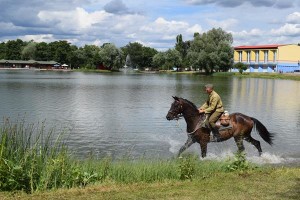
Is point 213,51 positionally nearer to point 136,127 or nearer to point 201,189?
point 136,127

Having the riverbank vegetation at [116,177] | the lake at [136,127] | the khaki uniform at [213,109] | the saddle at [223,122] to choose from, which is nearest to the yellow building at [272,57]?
the lake at [136,127]

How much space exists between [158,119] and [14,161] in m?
19.2

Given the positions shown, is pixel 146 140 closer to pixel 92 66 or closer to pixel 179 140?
pixel 179 140

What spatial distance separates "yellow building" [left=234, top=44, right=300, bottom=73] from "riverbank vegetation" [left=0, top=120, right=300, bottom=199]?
142717 millimetres

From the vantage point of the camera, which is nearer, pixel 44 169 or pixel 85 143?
pixel 44 169

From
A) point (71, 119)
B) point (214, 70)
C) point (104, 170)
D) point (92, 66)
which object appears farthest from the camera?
point (92, 66)

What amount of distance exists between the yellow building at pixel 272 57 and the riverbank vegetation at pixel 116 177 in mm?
142717

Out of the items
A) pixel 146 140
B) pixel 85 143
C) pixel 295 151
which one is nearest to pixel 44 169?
pixel 85 143

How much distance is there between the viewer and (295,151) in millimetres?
18750

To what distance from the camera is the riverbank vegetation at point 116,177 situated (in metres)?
9.55

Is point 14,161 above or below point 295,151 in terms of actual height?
above

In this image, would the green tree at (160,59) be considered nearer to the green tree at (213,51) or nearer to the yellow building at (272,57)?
the yellow building at (272,57)

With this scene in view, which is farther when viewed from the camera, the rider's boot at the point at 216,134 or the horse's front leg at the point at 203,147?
the horse's front leg at the point at 203,147

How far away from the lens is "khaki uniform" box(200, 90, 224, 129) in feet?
48.6
